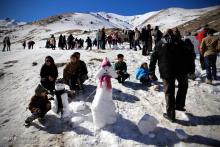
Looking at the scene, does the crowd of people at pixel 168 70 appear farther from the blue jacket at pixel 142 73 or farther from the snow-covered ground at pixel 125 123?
the snow-covered ground at pixel 125 123

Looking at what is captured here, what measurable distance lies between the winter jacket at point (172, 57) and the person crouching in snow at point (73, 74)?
3968 mm

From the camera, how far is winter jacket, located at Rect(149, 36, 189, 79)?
239 inches

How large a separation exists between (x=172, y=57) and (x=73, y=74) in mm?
4420

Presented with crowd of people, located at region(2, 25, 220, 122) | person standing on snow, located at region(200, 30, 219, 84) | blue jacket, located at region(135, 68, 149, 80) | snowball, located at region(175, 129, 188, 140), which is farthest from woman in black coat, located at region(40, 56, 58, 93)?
person standing on snow, located at region(200, 30, 219, 84)

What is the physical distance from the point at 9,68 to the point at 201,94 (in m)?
12.1

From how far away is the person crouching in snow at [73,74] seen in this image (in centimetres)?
897

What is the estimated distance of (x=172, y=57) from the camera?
6.06 meters

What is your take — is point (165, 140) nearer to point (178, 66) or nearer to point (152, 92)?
point (178, 66)

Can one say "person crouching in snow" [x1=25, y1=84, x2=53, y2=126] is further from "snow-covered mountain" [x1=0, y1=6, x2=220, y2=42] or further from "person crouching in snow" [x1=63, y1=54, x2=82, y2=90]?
"snow-covered mountain" [x1=0, y1=6, x2=220, y2=42]

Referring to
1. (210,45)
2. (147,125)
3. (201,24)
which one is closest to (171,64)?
(147,125)

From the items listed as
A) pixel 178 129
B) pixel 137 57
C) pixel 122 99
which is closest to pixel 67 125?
pixel 122 99

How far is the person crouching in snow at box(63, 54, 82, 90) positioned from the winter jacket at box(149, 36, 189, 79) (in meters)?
3.97

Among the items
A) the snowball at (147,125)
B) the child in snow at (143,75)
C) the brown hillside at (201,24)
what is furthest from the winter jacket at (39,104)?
the brown hillside at (201,24)

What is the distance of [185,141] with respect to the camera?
550cm
